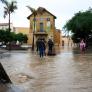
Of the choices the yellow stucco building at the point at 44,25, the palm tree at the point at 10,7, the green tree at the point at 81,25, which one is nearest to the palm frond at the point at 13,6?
the palm tree at the point at 10,7

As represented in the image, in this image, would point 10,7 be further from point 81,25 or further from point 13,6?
point 81,25

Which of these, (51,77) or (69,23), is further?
(69,23)

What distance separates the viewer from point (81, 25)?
7750 cm

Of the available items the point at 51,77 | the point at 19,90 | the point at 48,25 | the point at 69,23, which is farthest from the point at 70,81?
the point at 48,25

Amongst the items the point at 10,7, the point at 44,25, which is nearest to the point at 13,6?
the point at 10,7

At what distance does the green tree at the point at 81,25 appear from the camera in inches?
3061

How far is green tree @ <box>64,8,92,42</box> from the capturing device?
3061 inches

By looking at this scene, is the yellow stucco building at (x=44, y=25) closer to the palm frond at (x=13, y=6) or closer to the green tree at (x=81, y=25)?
the green tree at (x=81, y=25)

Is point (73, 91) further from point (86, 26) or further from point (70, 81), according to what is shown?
point (86, 26)

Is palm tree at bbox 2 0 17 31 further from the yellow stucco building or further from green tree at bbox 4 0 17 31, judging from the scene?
the yellow stucco building

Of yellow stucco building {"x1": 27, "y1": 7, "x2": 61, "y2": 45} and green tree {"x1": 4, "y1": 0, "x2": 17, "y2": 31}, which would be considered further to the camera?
yellow stucco building {"x1": 27, "y1": 7, "x2": 61, "y2": 45}

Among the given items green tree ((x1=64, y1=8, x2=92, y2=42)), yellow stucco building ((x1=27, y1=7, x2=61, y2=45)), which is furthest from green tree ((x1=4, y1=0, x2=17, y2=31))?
yellow stucco building ((x1=27, y1=7, x2=61, y2=45))

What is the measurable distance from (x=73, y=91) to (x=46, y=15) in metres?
91.1

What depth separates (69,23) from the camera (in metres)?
82.8
